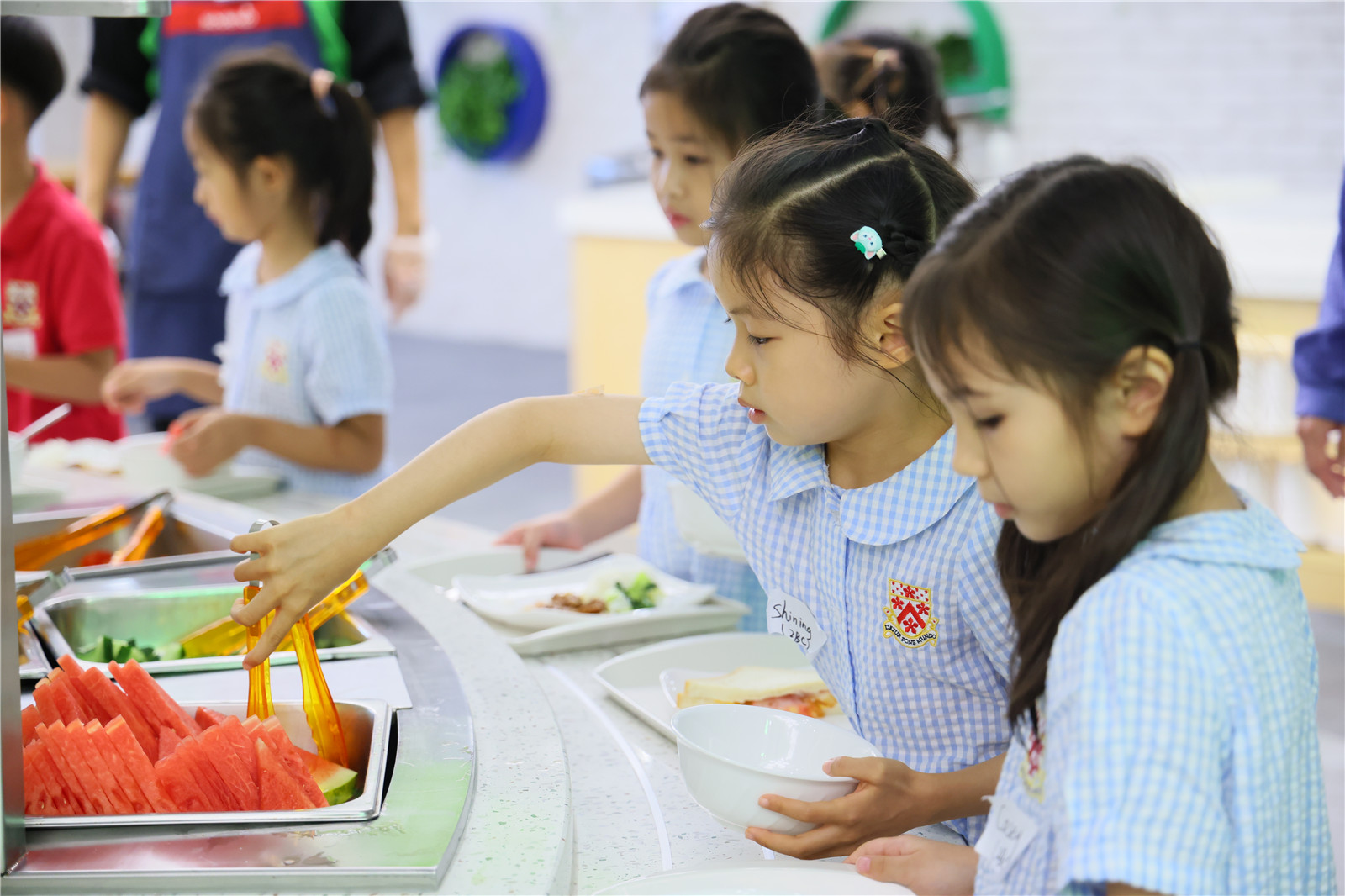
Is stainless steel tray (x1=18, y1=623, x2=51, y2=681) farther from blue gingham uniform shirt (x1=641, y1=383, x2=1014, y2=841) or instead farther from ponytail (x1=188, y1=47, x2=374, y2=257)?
ponytail (x1=188, y1=47, x2=374, y2=257)

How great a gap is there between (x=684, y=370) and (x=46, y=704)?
37.2 inches

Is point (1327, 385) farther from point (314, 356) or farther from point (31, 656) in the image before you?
point (31, 656)

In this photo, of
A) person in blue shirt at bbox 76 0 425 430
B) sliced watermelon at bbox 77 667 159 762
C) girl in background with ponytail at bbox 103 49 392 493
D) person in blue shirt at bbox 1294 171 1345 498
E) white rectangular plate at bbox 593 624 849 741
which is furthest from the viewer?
person in blue shirt at bbox 76 0 425 430

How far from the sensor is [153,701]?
1002mm

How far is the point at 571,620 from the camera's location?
1442 millimetres

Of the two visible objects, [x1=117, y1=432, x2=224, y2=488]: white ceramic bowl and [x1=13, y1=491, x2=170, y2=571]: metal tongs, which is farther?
[x1=117, y1=432, x2=224, y2=488]: white ceramic bowl

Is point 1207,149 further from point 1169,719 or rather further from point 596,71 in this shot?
point 1169,719

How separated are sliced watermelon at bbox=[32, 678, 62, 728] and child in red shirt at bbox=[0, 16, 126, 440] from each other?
1.65 m

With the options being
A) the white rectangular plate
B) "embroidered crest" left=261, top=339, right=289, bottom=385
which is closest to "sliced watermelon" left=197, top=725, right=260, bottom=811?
the white rectangular plate

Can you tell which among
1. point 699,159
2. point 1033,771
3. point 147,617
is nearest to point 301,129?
point 699,159

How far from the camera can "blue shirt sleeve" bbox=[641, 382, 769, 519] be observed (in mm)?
1170

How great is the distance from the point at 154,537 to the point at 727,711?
39.5 inches

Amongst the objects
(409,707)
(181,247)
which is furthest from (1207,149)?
(409,707)

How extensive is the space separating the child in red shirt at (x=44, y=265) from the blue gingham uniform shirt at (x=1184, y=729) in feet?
7.51
